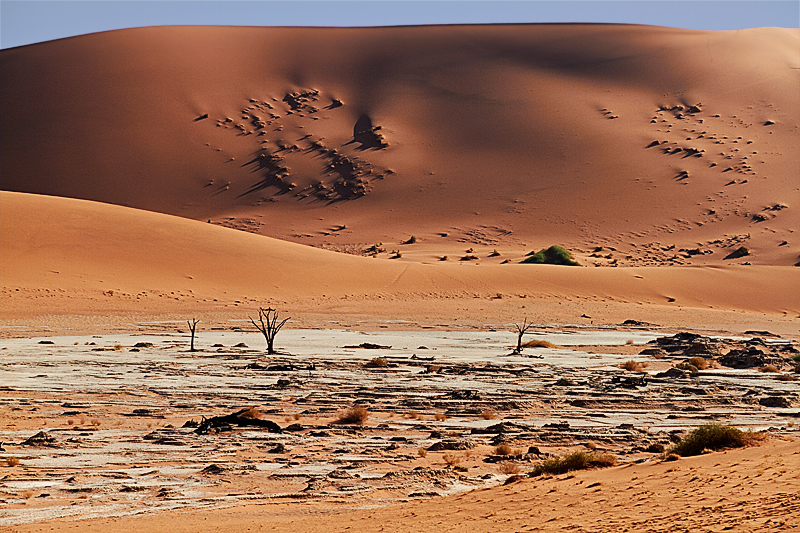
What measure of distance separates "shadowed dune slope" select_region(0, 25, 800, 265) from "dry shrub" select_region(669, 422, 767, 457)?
48.1m

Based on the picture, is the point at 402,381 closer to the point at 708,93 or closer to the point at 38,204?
the point at 38,204

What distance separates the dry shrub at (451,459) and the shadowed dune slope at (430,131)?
49.2 m

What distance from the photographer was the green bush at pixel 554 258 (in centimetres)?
5334

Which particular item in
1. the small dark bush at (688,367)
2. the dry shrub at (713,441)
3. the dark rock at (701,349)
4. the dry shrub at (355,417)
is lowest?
the dry shrub at (713,441)

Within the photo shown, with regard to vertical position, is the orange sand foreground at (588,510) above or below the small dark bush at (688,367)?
below

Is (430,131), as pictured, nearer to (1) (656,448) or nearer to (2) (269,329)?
(2) (269,329)

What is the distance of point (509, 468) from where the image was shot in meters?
11.5

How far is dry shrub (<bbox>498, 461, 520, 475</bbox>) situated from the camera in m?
11.4

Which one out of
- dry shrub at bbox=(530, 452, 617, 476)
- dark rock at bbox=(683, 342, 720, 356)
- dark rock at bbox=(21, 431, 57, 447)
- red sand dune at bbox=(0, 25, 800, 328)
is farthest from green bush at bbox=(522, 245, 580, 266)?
dark rock at bbox=(21, 431, 57, 447)

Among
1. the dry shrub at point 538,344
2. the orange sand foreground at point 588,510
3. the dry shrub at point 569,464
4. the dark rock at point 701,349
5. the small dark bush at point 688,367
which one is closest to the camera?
the orange sand foreground at point 588,510

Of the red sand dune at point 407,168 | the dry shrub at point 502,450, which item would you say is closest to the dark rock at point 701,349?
the red sand dune at point 407,168

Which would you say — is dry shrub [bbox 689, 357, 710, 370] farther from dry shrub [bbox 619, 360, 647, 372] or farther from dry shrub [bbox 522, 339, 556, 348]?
dry shrub [bbox 522, 339, 556, 348]

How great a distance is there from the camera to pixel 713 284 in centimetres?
4675

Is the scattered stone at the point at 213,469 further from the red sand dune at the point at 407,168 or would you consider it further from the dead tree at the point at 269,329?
the red sand dune at the point at 407,168
